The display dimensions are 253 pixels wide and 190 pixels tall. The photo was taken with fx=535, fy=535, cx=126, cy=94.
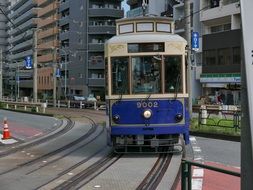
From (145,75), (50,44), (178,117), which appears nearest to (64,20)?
(50,44)

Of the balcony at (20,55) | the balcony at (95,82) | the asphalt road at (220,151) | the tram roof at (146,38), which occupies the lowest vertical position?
the asphalt road at (220,151)

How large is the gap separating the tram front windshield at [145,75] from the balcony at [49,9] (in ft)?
349

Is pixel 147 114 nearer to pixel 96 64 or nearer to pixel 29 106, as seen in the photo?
pixel 29 106

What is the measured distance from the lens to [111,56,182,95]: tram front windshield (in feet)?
45.7

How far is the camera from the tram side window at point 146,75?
13.9m

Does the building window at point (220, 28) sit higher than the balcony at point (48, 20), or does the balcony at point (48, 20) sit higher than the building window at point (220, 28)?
the balcony at point (48, 20)

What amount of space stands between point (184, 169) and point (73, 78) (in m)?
97.4

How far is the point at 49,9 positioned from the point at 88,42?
29790 millimetres

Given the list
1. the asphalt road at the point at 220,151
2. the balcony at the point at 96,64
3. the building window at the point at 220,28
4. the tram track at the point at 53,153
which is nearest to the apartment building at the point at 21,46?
the balcony at the point at 96,64

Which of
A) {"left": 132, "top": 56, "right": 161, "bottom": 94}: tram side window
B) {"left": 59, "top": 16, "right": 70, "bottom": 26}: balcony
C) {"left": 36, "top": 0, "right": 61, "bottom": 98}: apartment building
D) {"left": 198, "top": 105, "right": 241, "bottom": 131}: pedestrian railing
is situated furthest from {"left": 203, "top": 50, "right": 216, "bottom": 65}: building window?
{"left": 36, "top": 0, "right": 61, "bottom": 98}: apartment building

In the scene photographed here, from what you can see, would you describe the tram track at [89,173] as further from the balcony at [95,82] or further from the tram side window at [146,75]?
the balcony at [95,82]

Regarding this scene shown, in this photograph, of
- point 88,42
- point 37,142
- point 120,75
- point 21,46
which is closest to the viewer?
point 120,75

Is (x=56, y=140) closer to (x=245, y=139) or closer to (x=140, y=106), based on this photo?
(x=140, y=106)

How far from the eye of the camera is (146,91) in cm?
1392
